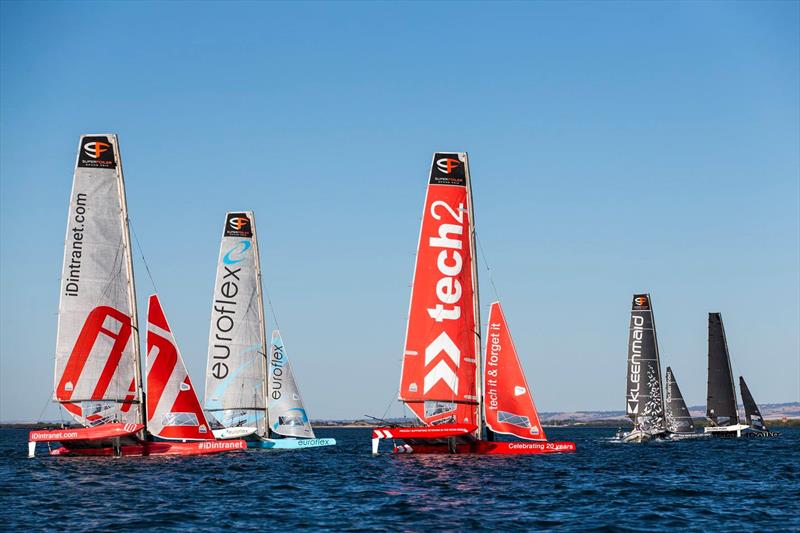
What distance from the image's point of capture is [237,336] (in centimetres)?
5891

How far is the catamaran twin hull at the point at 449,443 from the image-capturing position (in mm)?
41031

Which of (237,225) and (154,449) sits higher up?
(237,225)

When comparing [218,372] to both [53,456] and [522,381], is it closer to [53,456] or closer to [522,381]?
[53,456]

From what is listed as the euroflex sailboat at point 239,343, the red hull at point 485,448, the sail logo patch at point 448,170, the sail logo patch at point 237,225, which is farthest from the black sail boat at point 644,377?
the sail logo patch at point 448,170

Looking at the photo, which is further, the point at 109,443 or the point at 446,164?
the point at 446,164

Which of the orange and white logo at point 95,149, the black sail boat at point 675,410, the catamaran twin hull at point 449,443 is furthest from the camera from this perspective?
the black sail boat at point 675,410

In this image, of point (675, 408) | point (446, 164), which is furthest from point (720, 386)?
point (446, 164)

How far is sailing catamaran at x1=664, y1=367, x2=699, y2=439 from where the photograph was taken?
288ft

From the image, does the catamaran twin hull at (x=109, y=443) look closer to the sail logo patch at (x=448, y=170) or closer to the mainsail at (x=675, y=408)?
the sail logo patch at (x=448, y=170)

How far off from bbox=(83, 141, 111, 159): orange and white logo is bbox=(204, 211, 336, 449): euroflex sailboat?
48.9 ft

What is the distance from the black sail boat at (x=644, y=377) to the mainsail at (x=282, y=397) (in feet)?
106

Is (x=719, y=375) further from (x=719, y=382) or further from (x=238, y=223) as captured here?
(x=238, y=223)

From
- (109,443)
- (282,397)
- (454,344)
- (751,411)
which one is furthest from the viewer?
(751,411)

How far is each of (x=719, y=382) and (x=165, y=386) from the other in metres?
62.8
